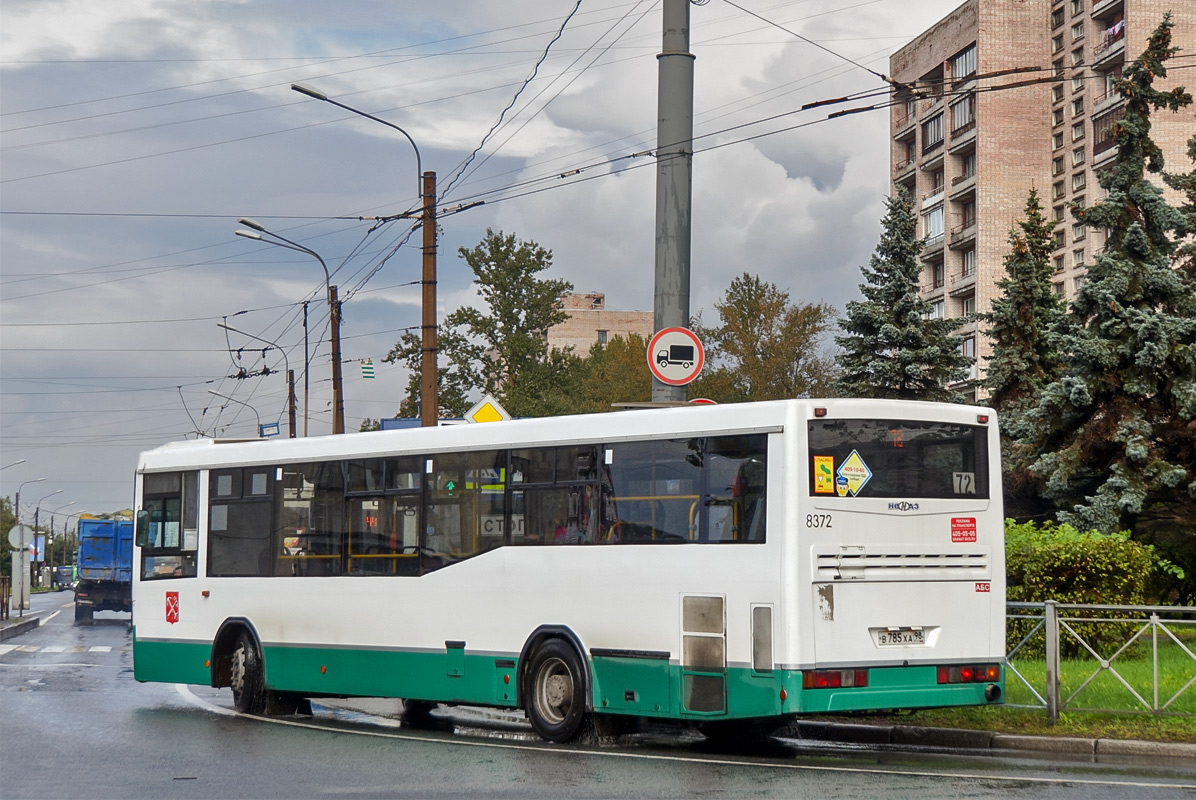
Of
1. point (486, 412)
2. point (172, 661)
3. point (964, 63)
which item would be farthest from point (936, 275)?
point (172, 661)

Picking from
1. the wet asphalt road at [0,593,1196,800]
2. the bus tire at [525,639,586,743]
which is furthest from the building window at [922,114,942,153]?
the bus tire at [525,639,586,743]

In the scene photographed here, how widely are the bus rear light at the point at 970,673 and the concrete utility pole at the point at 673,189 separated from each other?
180 inches

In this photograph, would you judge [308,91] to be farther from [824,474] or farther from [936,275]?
[936,275]

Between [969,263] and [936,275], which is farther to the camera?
[936,275]

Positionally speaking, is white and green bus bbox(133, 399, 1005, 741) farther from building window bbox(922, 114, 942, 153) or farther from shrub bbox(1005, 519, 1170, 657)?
building window bbox(922, 114, 942, 153)

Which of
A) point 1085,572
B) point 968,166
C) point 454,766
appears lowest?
point 454,766

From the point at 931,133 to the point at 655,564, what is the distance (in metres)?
64.8

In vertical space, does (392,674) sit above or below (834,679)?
below

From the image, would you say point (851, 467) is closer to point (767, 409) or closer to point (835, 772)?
point (767, 409)

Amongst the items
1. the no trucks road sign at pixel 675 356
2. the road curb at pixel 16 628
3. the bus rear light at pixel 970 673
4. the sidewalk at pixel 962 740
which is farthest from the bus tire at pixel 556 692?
the road curb at pixel 16 628

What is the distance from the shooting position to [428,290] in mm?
24719

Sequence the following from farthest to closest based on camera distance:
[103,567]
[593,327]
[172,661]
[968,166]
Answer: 1. [593,327]
2. [968,166]
3. [103,567]
4. [172,661]

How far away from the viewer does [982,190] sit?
69.1 meters

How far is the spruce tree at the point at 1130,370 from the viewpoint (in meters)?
24.6
